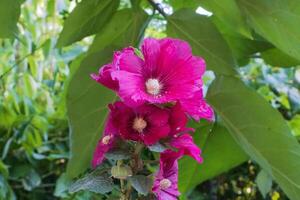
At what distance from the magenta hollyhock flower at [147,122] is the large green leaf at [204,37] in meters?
0.24

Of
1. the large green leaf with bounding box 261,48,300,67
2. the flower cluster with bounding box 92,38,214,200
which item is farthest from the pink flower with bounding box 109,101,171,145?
the large green leaf with bounding box 261,48,300,67

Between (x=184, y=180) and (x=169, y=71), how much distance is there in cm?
30

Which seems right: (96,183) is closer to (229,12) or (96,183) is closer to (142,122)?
(142,122)

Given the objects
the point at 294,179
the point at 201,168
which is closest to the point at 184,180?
the point at 201,168

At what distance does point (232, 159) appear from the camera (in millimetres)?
632

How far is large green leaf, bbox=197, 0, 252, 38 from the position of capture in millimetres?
550

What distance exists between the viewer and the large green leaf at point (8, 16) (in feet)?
1.81

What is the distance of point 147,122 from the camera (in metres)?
0.32

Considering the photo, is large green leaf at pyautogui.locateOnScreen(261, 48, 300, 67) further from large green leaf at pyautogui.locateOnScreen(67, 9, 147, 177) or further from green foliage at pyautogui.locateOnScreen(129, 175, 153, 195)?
green foliage at pyautogui.locateOnScreen(129, 175, 153, 195)

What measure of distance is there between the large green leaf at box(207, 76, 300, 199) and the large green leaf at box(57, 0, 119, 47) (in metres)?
0.16

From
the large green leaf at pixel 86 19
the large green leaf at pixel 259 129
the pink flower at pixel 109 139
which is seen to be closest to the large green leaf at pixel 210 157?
the large green leaf at pixel 259 129

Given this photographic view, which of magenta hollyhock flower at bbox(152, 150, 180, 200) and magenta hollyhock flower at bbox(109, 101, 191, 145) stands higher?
magenta hollyhock flower at bbox(109, 101, 191, 145)

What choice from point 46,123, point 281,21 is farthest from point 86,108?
point 46,123

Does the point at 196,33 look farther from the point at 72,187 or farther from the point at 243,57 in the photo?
the point at 72,187
